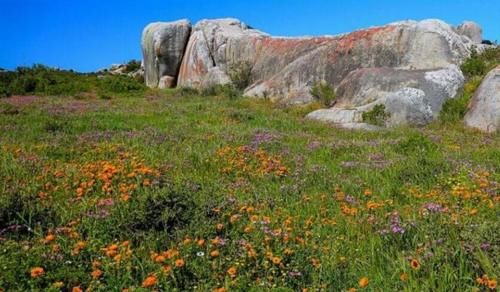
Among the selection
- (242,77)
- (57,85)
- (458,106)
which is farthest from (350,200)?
(57,85)

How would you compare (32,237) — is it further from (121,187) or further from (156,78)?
(156,78)

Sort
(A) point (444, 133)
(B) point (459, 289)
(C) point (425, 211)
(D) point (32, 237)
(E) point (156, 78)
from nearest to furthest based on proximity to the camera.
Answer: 1. (B) point (459, 289)
2. (D) point (32, 237)
3. (C) point (425, 211)
4. (A) point (444, 133)
5. (E) point (156, 78)

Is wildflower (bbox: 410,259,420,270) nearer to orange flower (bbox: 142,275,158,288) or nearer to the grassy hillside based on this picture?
the grassy hillside

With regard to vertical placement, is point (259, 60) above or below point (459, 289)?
above

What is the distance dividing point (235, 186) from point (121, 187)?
2056 millimetres

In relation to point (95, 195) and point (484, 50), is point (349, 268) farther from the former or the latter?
point (484, 50)

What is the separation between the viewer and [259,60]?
37.1m

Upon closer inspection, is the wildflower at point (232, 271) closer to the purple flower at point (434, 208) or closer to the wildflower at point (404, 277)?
the wildflower at point (404, 277)

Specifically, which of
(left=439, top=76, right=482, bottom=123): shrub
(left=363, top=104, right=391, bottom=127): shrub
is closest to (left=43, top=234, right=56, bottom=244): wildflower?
(left=363, top=104, right=391, bottom=127): shrub

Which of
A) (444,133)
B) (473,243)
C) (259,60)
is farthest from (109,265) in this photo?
(259,60)

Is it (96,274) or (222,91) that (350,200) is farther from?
(222,91)

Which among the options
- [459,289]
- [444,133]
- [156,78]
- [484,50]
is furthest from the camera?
[156,78]

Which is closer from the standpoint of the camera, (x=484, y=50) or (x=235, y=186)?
(x=235, y=186)

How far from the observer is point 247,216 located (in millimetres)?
7133
